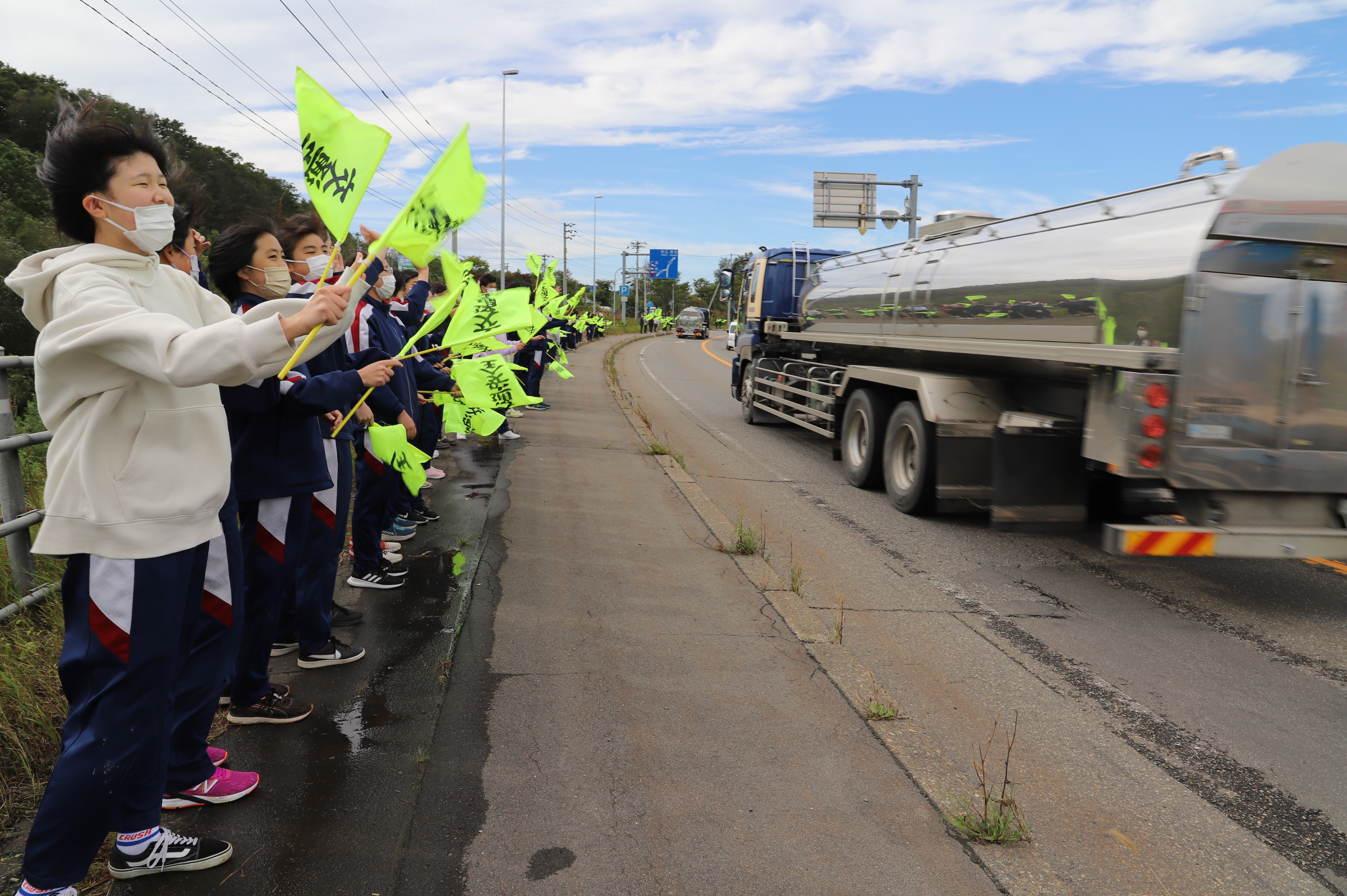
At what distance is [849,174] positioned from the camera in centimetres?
2970

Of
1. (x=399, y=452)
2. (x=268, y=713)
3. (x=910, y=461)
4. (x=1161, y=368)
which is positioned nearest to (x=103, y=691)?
(x=268, y=713)

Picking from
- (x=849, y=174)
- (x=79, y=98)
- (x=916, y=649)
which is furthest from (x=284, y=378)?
(x=849, y=174)

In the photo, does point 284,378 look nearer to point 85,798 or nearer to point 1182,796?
point 85,798

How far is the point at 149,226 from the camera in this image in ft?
7.65

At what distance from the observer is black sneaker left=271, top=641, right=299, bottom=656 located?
4.31 meters

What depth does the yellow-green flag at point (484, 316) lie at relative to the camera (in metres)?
3.71

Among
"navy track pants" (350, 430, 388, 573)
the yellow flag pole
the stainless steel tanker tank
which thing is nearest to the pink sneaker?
the yellow flag pole

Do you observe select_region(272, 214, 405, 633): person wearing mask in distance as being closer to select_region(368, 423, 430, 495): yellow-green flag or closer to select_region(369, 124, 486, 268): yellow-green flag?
select_region(368, 423, 430, 495): yellow-green flag

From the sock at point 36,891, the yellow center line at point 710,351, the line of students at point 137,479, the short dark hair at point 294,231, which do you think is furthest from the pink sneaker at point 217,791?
the yellow center line at point 710,351

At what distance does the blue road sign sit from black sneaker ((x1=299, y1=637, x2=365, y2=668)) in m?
64.6

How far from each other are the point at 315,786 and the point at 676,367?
85.8ft

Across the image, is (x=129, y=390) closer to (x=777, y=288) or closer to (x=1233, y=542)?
(x=1233, y=542)

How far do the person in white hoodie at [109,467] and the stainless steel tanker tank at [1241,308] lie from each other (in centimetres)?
450

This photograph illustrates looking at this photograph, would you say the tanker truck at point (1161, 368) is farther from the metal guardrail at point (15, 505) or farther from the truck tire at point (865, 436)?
the metal guardrail at point (15, 505)
